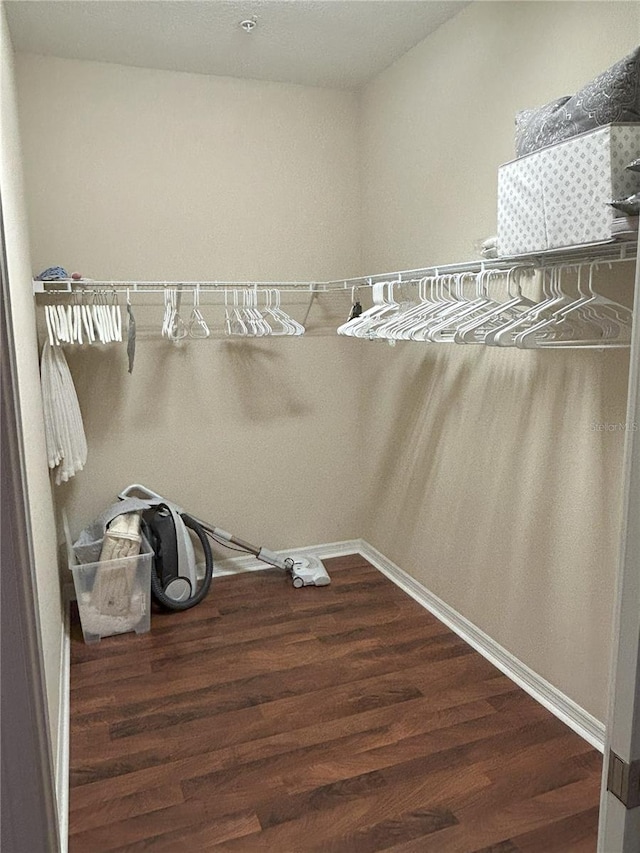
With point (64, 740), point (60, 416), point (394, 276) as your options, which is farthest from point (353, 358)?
point (64, 740)

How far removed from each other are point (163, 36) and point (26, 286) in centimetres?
132

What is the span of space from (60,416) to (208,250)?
1.17 metres

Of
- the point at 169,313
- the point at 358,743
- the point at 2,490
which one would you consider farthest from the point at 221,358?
the point at 2,490

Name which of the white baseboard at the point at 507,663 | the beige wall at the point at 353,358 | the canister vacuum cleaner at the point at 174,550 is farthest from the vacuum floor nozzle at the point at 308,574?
the white baseboard at the point at 507,663

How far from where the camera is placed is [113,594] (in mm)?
2986

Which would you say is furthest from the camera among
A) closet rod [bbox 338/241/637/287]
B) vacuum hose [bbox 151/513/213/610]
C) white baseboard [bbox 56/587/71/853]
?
vacuum hose [bbox 151/513/213/610]

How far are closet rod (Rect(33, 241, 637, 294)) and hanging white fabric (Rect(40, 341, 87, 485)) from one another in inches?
13.2

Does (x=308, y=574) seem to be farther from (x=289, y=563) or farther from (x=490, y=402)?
(x=490, y=402)

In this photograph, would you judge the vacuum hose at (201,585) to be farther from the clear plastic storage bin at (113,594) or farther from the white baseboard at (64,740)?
the white baseboard at (64,740)

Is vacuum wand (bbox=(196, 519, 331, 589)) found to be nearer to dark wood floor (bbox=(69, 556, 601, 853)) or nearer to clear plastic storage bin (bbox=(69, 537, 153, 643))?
dark wood floor (bbox=(69, 556, 601, 853))

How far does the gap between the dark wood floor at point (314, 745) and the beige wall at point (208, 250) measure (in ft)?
2.62

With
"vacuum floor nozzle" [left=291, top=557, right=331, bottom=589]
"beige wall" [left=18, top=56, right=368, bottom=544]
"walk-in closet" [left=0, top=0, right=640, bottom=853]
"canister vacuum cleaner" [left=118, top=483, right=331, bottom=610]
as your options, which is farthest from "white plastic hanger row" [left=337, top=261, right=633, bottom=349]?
"vacuum floor nozzle" [left=291, top=557, right=331, bottom=589]

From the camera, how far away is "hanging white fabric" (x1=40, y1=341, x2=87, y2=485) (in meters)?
2.95

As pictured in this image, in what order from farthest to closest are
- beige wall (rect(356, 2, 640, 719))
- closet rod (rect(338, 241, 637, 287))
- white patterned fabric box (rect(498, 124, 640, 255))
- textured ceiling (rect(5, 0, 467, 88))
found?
1. textured ceiling (rect(5, 0, 467, 88))
2. beige wall (rect(356, 2, 640, 719))
3. closet rod (rect(338, 241, 637, 287))
4. white patterned fabric box (rect(498, 124, 640, 255))
